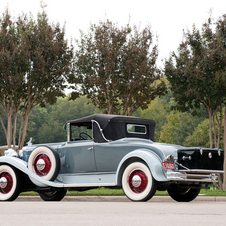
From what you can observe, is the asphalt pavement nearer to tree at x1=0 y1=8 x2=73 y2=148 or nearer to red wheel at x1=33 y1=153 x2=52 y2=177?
red wheel at x1=33 y1=153 x2=52 y2=177

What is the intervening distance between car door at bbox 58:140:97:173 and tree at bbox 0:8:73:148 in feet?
23.3

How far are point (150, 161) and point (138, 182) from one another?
59 cm

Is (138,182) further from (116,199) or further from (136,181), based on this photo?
(116,199)

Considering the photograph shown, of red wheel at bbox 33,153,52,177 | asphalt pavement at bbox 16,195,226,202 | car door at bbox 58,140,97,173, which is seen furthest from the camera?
asphalt pavement at bbox 16,195,226,202

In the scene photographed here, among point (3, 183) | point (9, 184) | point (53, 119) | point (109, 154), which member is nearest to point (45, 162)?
point (9, 184)

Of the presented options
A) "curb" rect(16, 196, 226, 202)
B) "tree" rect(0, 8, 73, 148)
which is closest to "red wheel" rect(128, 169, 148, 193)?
"curb" rect(16, 196, 226, 202)

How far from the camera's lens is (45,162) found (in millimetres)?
9844

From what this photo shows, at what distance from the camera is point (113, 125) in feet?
32.2

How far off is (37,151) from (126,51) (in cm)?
835

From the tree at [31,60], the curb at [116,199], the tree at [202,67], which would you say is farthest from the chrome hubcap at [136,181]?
the tree at [31,60]

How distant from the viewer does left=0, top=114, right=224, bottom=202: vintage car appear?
8555mm
